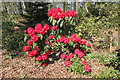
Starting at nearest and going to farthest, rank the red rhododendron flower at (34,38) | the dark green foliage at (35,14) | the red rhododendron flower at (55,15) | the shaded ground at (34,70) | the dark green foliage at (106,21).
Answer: the red rhododendron flower at (34,38)
the shaded ground at (34,70)
the red rhododendron flower at (55,15)
the dark green foliage at (106,21)
the dark green foliage at (35,14)

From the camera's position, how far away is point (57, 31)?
3.21 meters

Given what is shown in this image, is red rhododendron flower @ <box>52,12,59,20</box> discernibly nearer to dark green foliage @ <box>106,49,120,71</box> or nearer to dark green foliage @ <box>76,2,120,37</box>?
dark green foliage @ <box>76,2,120,37</box>

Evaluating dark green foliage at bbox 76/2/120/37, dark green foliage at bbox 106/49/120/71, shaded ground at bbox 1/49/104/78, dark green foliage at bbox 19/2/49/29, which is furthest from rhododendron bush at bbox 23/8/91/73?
dark green foliage at bbox 19/2/49/29

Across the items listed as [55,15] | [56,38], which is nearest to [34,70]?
[56,38]

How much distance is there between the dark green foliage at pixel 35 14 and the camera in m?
5.12

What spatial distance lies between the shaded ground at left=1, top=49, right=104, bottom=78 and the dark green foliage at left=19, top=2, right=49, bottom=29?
2.36 metres

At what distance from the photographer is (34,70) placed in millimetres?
2893

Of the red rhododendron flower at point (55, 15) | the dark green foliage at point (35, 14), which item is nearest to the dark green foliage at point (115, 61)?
the red rhododendron flower at point (55, 15)

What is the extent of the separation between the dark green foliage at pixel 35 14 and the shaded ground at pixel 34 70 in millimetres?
2360

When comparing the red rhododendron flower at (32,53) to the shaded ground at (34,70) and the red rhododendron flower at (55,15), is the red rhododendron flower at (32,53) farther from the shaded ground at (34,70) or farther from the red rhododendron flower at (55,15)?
the red rhododendron flower at (55,15)

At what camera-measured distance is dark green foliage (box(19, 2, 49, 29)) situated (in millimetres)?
5121

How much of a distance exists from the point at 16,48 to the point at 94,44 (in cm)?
342

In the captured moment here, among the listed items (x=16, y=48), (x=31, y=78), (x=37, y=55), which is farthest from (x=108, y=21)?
(x=16, y=48)

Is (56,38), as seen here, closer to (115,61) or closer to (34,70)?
(34,70)
